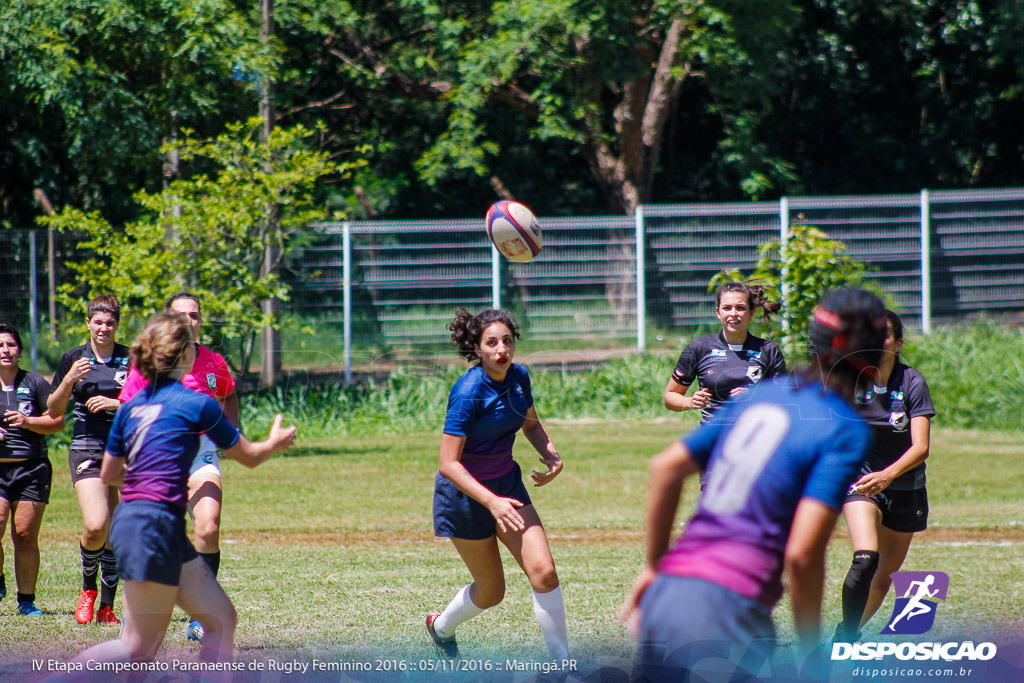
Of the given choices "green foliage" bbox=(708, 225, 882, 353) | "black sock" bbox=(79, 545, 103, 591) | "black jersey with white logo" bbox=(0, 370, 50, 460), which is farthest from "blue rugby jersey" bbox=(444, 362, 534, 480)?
"green foliage" bbox=(708, 225, 882, 353)

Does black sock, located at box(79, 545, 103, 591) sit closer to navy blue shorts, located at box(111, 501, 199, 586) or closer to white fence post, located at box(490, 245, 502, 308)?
navy blue shorts, located at box(111, 501, 199, 586)

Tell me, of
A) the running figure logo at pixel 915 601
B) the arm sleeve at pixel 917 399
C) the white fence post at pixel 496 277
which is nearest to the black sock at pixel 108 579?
the running figure logo at pixel 915 601

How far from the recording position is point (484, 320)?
566 cm

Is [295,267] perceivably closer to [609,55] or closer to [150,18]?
[150,18]

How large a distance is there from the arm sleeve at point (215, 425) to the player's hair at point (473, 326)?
1.56 metres

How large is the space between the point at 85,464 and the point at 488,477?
290 centimetres

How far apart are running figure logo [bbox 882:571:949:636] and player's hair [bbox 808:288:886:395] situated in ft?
12.2

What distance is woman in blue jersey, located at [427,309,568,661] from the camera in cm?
542

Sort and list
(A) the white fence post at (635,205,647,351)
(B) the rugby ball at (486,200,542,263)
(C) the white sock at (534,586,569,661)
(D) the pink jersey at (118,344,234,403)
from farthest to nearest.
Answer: (A) the white fence post at (635,205,647,351)
(B) the rugby ball at (486,200,542,263)
(D) the pink jersey at (118,344,234,403)
(C) the white sock at (534,586,569,661)

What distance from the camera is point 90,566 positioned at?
22.5 feet

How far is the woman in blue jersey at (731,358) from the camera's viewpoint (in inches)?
279

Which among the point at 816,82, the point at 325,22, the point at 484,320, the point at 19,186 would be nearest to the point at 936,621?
the point at 484,320

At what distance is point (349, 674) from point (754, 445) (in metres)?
3.31

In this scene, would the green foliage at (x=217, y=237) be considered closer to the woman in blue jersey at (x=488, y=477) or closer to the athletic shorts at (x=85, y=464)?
the athletic shorts at (x=85, y=464)
